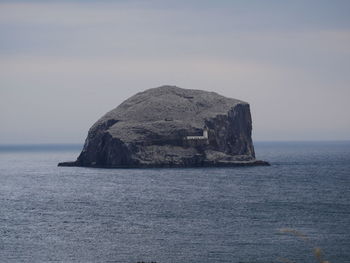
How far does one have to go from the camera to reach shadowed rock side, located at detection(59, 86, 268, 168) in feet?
463

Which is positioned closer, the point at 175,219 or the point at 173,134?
the point at 175,219

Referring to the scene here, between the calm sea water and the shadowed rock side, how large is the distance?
84.0 ft

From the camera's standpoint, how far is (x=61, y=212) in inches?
2793

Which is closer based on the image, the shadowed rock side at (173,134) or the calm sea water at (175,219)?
the calm sea water at (175,219)

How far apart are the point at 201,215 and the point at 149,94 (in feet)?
337

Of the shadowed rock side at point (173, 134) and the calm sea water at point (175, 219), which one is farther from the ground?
the shadowed rock side at point (173, 134)

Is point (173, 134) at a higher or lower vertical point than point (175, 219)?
higher

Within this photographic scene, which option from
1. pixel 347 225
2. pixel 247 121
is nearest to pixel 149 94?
pixel 247 121

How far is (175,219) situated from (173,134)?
261ft

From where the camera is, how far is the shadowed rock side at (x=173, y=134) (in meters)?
141

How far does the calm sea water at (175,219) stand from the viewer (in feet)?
153

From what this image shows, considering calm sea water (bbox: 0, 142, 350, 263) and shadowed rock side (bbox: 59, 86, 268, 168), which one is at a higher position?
shadowed rock side (bbox: 59, 86, 268, 168)

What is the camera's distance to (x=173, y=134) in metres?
142

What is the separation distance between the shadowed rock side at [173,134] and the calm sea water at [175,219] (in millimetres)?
25612
